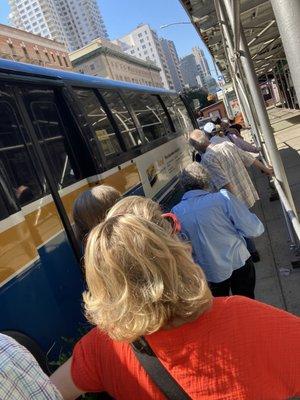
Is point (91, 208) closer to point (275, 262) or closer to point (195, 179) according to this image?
point (195, 179)

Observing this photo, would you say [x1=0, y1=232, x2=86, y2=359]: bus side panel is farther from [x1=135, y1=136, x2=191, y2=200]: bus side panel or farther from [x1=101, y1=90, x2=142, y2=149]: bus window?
[x1=135, y1=136, x2=191, y2=200]: bus side panel

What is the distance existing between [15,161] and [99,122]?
2387 millimetres

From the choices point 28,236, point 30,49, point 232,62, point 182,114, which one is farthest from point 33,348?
point 30,49

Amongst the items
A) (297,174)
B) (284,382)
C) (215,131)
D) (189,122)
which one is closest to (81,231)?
(284,382)

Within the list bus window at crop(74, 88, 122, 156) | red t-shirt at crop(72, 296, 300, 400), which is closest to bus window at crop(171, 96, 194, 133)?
bus window at crop(74, 88, 122, 156)

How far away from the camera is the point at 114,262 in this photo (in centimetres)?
149

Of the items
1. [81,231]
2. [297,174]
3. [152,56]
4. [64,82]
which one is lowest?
[297,174]

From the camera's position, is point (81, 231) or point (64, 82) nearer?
point (81, 231)

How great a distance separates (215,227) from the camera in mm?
3580

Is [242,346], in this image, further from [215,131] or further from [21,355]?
[215,131]

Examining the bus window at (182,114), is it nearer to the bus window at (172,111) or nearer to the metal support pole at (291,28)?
the bus window at (172,111)

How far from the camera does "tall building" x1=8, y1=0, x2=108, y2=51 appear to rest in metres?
162

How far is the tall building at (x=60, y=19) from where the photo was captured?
16250 cm

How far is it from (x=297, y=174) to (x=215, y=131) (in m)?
3.01
